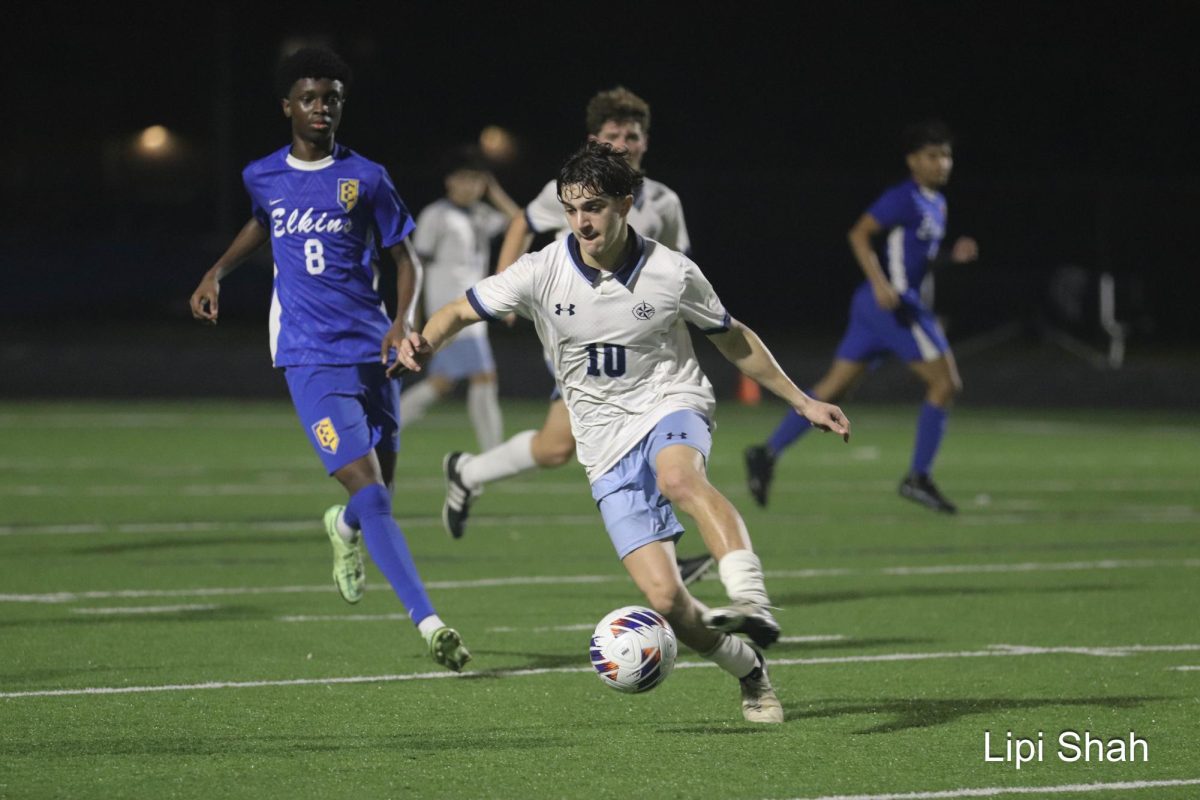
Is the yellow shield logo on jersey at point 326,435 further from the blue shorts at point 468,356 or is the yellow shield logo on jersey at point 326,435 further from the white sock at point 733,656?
the blue shorts at point 468,356

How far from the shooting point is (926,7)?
37.4m

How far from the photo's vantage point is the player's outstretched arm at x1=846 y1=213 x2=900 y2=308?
13078 mm

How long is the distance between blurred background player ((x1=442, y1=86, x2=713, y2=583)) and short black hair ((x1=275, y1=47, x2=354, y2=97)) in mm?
1273

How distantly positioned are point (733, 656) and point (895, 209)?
24.4ft

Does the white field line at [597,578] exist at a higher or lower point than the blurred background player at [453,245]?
lower

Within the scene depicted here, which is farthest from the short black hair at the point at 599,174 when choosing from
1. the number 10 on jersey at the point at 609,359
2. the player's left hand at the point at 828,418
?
the player's left hand at the point at 828,418

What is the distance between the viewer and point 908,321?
43.4ft

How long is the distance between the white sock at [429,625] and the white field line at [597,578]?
2514 mm

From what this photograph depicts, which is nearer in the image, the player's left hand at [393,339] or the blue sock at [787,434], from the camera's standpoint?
the player's left hand at [393,339]

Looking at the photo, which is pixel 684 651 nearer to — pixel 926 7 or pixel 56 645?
pixel 56 645

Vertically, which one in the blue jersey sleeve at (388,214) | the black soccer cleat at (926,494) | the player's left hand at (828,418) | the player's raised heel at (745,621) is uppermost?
the blue jersey sleeve at (388,214)

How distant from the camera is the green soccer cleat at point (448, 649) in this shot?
725cm

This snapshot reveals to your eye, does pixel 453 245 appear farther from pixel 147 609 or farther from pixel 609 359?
pixel 609 359

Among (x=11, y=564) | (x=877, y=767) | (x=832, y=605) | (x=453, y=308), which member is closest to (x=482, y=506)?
(x=11, y=564)
